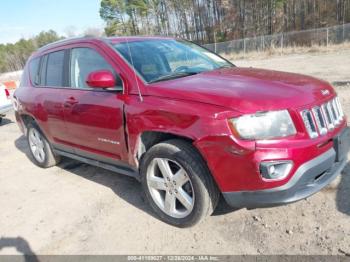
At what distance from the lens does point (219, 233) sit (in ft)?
10.1

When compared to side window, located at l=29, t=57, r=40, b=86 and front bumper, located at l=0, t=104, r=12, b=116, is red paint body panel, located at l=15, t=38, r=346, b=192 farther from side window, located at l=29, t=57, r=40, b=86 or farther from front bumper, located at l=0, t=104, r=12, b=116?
front bumper, located at l=0, t=104, r=12, b=116

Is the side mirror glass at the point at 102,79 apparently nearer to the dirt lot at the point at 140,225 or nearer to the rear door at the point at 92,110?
the rear door at the point at 92,110

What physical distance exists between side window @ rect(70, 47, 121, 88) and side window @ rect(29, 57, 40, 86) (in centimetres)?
120

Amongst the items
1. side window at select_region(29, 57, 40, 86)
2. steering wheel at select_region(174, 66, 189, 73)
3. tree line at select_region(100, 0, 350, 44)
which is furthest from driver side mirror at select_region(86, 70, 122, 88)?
tree line at select_region(100, 0, 350, 44)

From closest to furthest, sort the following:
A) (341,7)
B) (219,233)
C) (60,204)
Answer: (219,233) < (60,204) < (341,7)

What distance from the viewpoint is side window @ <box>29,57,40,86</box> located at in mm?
5094

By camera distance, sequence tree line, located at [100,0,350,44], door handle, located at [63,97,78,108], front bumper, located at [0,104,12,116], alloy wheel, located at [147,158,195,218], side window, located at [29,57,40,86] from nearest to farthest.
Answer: alloy wheel, located at [147,158,195,218] → door handle, located at [63,97,78,108] → side window, located at [29,57,40,86] → front bumper, located at [0,104,12,116] → tree line, located at [100,0,350,44]

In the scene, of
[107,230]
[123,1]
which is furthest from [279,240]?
[123,1]

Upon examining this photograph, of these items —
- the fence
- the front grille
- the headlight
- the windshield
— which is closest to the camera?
the headlight

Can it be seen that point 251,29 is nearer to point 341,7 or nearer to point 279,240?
point 341,7

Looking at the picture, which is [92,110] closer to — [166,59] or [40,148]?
[166,59]

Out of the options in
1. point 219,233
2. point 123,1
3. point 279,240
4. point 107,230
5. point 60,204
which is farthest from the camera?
point 123,1

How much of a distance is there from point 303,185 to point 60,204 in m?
2.88

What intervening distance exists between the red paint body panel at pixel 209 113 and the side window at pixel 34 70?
1.33 meters
